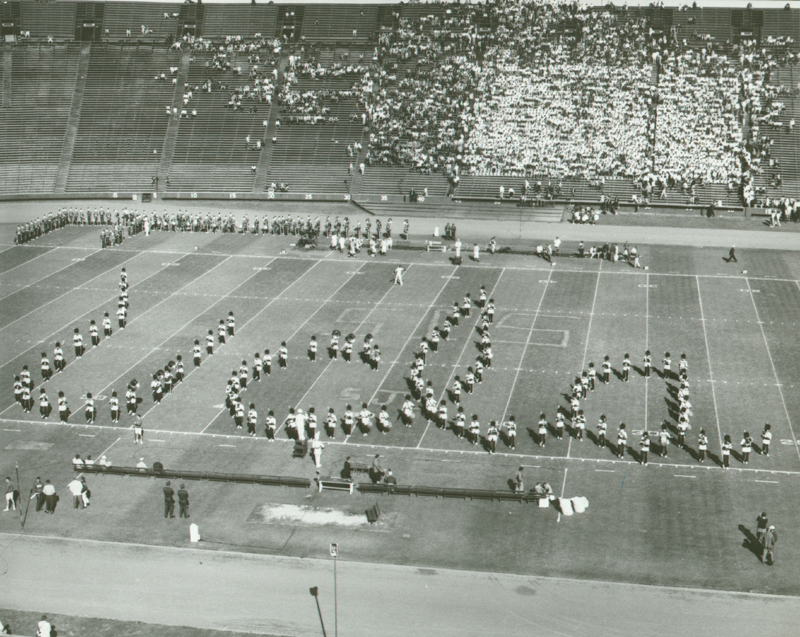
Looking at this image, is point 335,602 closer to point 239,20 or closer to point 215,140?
point 215,140

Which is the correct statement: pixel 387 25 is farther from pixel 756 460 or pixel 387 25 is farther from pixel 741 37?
pixel 756 460

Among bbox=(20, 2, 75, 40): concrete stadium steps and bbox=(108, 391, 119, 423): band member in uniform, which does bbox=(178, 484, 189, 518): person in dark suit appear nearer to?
bbox=(108, 391, 119, 423): band member in uniform

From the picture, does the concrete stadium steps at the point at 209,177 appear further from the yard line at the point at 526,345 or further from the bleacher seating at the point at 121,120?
the yard line at the point at 526,345

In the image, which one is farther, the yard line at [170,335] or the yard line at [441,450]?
the yard line at [170,335]

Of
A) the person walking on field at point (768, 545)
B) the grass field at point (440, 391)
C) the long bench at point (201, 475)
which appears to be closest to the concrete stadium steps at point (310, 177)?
the grass field at point (440, 391)

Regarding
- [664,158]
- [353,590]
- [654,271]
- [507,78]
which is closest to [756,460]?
[353,590]

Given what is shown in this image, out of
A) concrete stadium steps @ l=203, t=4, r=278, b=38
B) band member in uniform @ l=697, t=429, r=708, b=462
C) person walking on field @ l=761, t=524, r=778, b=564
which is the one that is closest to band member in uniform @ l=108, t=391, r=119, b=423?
band member in uniform @ l=697, t=429, r=708, b=462
